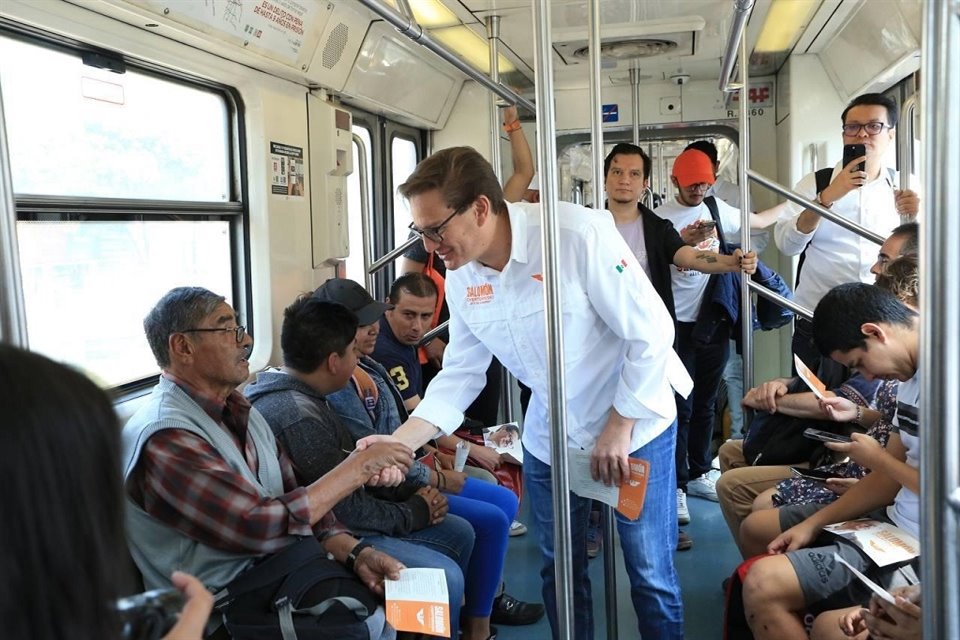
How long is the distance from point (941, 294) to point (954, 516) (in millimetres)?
252

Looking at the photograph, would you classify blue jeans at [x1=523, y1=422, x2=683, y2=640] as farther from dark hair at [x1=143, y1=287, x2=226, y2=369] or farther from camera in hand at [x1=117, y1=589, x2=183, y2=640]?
camera in hand at [x1=117, y1=589, x2=183, y2=640]

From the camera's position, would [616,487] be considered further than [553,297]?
Yes

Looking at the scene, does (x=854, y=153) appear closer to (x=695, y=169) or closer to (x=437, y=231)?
(x=695, y=169)

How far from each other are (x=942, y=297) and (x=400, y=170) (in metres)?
5.07

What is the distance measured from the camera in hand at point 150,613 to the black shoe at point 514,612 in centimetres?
237

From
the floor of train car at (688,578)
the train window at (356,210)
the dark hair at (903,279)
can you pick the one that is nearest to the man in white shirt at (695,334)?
the floor of train car at (688,578)

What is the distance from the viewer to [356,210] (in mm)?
5148

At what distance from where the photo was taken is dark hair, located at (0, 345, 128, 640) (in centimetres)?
81

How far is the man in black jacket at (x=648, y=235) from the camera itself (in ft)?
12.0

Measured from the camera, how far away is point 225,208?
144 inches

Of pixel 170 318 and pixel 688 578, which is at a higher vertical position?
pixel 170 318

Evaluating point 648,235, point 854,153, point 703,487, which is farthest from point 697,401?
point 854,153

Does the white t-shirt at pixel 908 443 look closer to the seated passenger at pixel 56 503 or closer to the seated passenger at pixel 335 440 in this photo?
the seated passenger at pixel 335 440

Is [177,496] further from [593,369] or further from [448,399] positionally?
[593,369]
